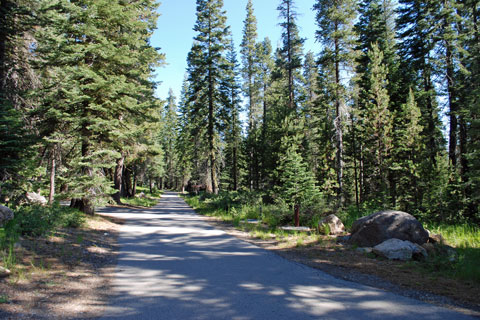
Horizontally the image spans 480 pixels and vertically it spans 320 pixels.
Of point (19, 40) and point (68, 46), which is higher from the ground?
point (19, 40)

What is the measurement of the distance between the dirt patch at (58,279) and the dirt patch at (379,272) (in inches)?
176

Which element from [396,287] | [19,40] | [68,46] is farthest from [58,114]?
[396,287]

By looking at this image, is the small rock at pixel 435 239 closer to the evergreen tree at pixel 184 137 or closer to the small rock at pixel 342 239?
the small rock at pixel 342 239

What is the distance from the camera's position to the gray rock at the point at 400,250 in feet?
22.5

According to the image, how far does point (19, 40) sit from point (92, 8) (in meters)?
4.80

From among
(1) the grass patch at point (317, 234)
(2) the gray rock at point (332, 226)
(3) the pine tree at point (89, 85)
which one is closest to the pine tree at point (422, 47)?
(1) the grass patch at point (317, 234)

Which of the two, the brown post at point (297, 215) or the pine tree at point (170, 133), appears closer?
the brown post at point (297, 215)

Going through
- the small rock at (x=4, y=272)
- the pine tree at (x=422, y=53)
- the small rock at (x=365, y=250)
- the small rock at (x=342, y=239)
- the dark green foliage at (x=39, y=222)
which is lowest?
the small rock at (x=342, y=239)

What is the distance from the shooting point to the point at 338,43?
61.7 feet

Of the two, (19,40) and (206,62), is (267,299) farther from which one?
(206,62)

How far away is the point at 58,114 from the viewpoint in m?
10.1

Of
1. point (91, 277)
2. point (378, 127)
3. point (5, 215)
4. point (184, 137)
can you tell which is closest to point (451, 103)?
point (378, 127)

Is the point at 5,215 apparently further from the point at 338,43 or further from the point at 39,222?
the point at 338,43

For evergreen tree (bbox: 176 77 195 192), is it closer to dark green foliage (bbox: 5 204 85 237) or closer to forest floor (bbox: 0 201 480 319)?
dark green foliage (bbox: 5 204 85 237)
